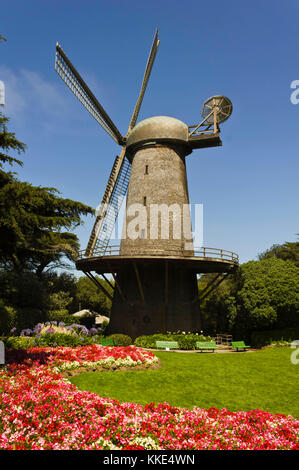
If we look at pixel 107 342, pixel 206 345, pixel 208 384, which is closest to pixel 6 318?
pixel 107 342

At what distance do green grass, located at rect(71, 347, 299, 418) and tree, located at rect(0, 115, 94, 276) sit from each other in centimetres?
885

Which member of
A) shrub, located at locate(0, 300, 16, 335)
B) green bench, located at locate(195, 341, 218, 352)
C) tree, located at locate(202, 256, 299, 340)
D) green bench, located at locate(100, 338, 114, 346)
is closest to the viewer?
green bench, located at locate(100, 338, 114, 346)

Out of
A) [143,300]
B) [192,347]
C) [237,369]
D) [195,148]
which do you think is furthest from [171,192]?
[237,369]

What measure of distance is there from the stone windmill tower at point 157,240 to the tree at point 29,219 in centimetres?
254

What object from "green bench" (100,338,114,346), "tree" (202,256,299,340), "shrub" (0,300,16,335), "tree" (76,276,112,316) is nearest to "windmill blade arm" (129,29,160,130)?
"tree" (202,256,299,340)

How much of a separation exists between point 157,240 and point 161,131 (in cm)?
873

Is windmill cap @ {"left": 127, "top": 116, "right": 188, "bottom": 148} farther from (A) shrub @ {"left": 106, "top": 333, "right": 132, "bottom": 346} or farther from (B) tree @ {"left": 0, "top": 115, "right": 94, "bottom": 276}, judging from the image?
(A) shrub @ {"left": 106, "top": 333, "right": 132, "bottom": 346}

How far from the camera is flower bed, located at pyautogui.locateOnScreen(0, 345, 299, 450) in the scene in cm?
570

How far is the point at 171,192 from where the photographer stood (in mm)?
23328

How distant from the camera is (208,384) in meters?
11.0

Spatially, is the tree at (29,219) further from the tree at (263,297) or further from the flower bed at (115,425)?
the tree at (263,297)

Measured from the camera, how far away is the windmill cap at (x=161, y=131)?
24228 mm
